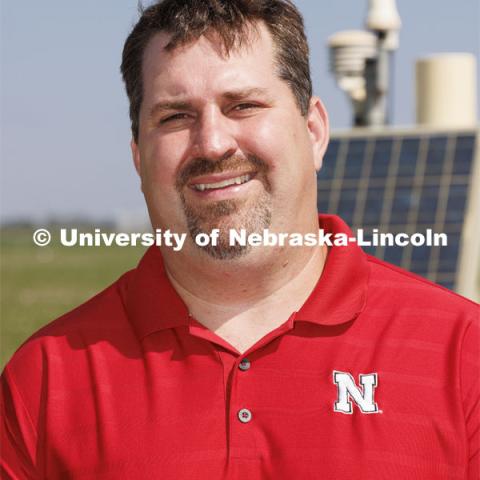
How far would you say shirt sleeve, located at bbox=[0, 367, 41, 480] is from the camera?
126 inches

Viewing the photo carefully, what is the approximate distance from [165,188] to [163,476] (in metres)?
0.81

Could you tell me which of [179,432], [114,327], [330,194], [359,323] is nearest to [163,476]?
[179,432]

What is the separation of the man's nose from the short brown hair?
213 mm

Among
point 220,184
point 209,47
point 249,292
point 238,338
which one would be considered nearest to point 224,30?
point 209,47

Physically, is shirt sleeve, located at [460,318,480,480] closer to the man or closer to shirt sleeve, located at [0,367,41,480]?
the man

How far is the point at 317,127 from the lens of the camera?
142 inches

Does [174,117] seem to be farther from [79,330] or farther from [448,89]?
[448,89]

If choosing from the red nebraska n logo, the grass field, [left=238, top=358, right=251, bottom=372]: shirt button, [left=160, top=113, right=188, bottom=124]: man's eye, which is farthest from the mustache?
the grass field

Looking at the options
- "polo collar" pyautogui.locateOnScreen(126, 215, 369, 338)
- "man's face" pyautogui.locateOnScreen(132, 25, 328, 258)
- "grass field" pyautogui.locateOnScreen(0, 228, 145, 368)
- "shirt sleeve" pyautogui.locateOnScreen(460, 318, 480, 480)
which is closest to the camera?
"shirt sleeve" pyautogui.locateOnScreen(460, 318, 480, 480)

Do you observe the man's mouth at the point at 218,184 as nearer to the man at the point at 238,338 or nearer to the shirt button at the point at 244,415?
the man at the point at 238,338

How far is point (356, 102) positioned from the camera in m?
11.6

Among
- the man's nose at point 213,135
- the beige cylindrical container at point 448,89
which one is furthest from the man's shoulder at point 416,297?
the beige cylindrical container at point 448,89

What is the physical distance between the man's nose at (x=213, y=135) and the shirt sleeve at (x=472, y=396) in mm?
880

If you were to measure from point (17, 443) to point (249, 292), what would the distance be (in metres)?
0.81
